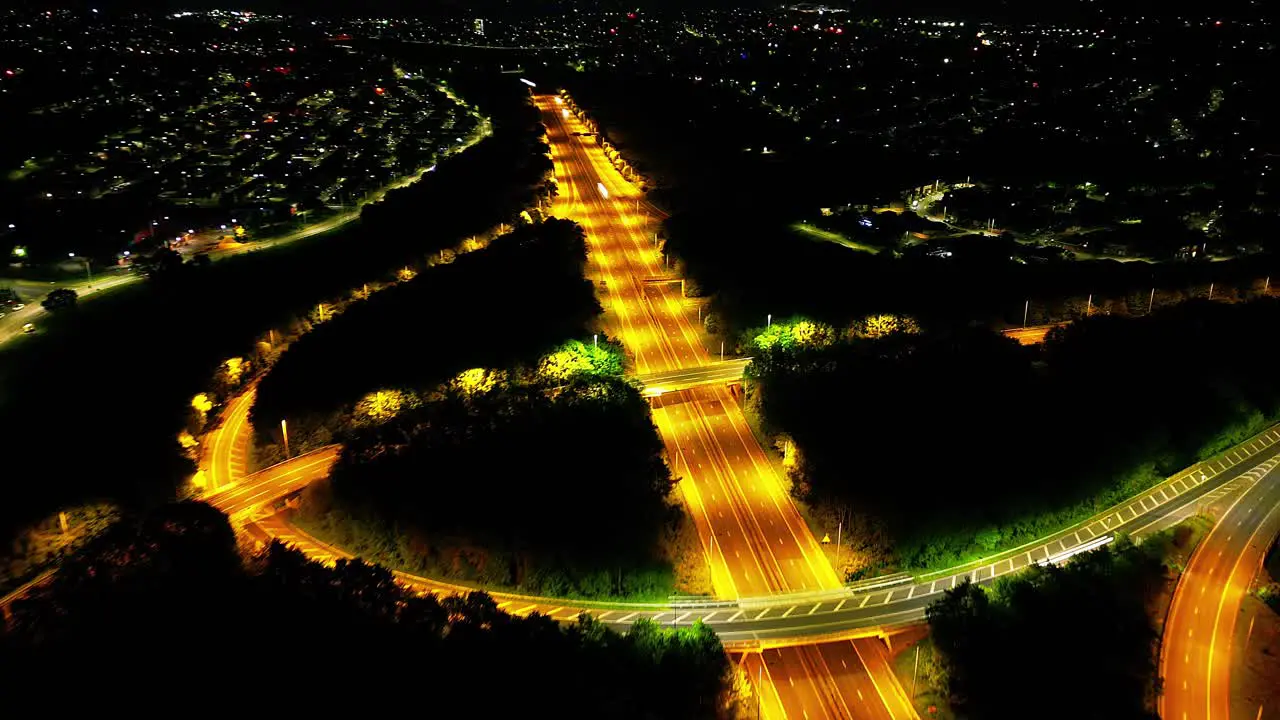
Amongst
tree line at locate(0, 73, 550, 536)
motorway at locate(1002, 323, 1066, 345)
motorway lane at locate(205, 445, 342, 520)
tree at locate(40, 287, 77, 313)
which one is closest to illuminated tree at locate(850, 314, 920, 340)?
motorway at locate(1002, 323, 1066, 345)

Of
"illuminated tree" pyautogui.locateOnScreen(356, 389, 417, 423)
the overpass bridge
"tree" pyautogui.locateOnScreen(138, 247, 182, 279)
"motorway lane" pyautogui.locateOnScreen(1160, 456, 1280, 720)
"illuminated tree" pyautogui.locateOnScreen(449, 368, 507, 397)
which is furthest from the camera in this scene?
"tree" pyautogui.locateOnScreen(138, 247, 182, 279)

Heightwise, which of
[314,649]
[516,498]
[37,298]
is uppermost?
[37,298]

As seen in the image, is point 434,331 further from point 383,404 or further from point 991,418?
point 991,418

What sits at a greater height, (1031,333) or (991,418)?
(991,418)

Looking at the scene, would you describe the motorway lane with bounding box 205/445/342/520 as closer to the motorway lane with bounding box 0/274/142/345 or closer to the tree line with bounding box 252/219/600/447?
the tree line with bounding box 252/219/600/447

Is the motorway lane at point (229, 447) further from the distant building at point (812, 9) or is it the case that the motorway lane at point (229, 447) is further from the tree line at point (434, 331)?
the distant building at point (812, 9)

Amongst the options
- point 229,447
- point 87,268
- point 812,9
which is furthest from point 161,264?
point 812,9
